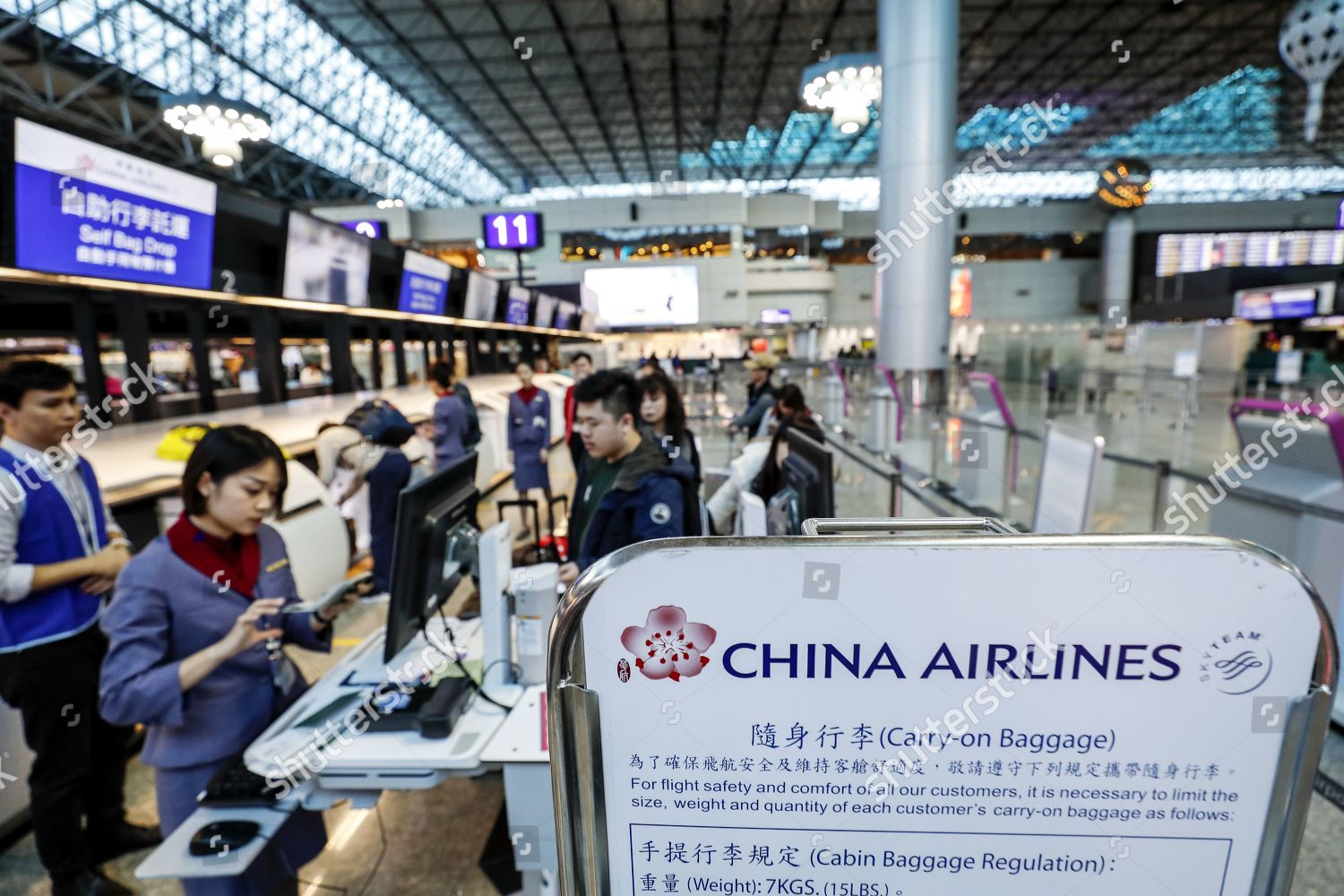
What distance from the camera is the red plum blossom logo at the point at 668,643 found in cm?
77

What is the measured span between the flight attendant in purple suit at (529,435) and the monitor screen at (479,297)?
537 cm

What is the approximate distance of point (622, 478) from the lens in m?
2.07

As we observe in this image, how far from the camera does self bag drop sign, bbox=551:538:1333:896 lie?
74 centimetres

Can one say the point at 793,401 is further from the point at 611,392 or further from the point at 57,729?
the point at 57,729

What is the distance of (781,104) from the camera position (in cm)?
2077

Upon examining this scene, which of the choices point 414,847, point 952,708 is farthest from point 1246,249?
point 414,847

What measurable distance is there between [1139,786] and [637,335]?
92.2ft

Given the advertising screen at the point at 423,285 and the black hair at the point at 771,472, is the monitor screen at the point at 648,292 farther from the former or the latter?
the black hair at the point at 771,472

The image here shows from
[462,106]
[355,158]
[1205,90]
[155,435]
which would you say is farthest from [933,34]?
[355,158]

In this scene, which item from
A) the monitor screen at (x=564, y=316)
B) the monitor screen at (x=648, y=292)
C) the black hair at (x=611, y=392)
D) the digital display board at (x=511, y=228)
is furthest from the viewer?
the monitor screen at (x=648, y=292)

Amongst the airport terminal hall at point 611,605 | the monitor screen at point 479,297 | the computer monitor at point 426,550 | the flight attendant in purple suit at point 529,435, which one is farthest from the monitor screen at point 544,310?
the computer monitor at point 426,550

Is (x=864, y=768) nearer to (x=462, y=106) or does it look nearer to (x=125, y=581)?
(x=125, y=581)

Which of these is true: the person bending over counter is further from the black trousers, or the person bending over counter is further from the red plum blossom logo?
the red plum blossom logo

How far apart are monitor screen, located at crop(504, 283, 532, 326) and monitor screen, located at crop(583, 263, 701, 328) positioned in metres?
10.2
